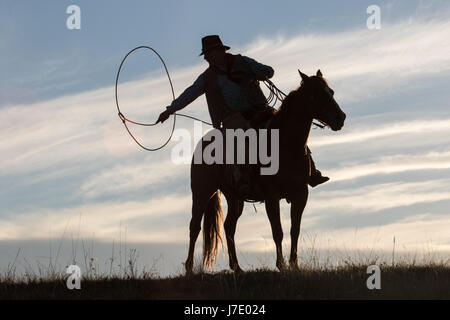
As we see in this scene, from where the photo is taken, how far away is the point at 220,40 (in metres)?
14.5

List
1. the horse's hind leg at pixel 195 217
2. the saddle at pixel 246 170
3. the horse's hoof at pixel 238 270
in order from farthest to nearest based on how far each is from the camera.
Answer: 1. the horse's hind leg at pixel 195 217
2. the saddle at pixel 246 170
3. the horse's hoof at pixel 238 270

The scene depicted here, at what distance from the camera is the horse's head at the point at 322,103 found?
12.1 m

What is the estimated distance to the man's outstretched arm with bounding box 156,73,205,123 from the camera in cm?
1428

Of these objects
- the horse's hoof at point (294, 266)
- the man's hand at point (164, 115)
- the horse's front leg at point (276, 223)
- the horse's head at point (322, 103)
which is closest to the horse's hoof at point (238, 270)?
the horse's front leg at point (276, 223)

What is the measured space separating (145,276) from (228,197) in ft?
9.85

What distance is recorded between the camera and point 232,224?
1402cm

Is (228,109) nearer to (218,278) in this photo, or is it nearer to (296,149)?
(296,149)

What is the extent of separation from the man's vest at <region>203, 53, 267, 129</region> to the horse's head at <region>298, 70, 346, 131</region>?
1.70m

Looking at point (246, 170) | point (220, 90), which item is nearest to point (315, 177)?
point (246, 170)

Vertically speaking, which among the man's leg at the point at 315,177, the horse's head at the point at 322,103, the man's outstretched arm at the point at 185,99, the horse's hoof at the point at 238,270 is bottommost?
the horse's hoof at the point at 238,270

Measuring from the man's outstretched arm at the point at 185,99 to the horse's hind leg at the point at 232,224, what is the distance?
2088 millimetres

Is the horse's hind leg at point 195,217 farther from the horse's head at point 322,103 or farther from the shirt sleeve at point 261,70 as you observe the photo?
the horse's head at point 322,103
